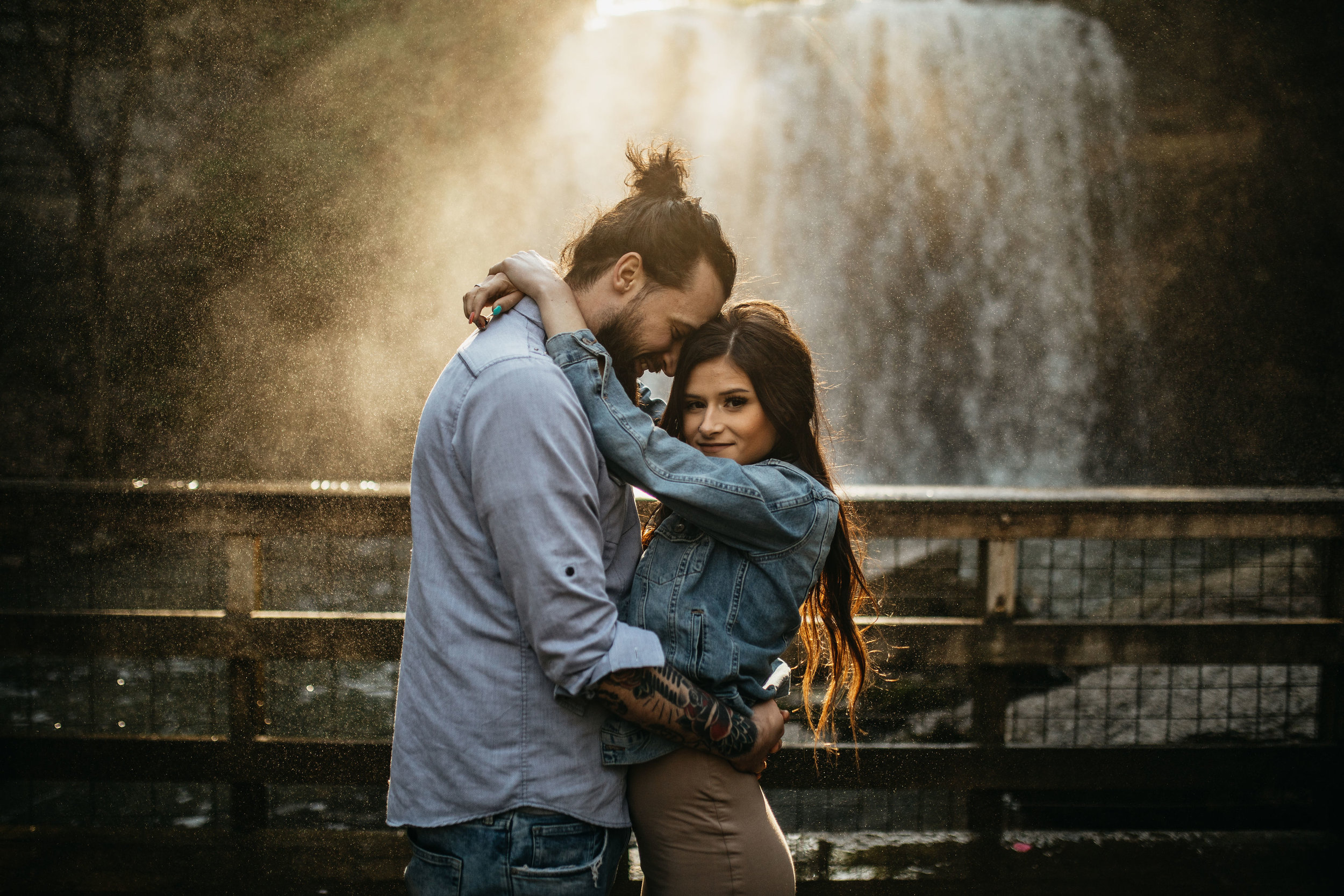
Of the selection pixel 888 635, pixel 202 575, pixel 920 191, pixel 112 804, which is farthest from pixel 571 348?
pixel 920 191

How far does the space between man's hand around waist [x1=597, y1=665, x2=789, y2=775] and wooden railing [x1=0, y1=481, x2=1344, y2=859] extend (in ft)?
4.99

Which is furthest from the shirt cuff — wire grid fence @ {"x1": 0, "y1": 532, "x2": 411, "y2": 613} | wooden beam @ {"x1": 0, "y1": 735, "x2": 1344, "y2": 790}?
wire grid fence @ {"x1": 0, "y1": 532, "x2": 411, "y2": 613}

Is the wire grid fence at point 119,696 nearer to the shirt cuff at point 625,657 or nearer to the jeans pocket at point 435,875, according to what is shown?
the jeans pocket at point 435,875

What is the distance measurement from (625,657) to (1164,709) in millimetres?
4423

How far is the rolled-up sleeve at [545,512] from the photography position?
135 cm

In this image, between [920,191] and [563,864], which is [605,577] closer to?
[563,864]

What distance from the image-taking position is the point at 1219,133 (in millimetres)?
11586

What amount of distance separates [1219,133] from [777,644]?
1260 cm

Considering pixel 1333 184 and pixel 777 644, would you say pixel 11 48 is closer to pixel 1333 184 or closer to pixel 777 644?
pixel 777 644

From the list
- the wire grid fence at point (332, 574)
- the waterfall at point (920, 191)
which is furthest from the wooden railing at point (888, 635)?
the waterfall at point (920, 191)

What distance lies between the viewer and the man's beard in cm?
165

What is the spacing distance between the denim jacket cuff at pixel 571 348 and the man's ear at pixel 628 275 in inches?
5.4

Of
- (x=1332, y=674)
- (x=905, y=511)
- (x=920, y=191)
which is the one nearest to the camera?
(x=905, y=511)

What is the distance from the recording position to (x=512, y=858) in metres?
1.46
